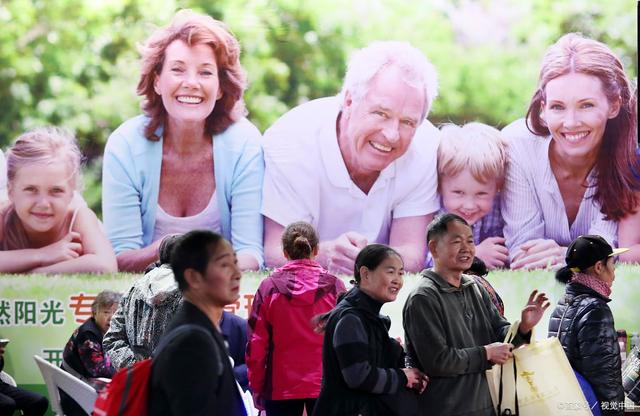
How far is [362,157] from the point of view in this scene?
23.7ft

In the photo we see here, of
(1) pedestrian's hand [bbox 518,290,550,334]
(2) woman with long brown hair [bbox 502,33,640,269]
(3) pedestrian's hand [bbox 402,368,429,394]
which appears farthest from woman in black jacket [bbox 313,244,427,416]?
(2) woman with long brown hair [bbox 502,33,640,269]

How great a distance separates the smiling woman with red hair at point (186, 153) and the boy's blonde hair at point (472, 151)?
4.31 ft

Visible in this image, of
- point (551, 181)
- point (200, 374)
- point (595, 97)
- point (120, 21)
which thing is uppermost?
point (120, 21)

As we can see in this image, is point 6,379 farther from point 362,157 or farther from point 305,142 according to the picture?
point 362,157

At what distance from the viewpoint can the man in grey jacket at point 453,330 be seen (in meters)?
3.93

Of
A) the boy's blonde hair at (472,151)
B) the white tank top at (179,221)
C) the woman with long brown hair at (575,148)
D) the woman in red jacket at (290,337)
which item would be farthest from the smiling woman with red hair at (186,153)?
the woman in red jacket at (290,337)

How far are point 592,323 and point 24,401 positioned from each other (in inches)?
149

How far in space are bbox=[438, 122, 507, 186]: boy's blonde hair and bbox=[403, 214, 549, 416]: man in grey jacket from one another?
3118 mm

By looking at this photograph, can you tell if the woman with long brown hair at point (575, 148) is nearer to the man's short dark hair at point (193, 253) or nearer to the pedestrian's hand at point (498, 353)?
the pedestrian's hand at point (498, 353)

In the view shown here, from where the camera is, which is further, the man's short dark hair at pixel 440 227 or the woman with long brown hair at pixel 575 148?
the woman with long brown hair at pixel 575 148

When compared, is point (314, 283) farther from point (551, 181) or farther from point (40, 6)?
point (40, 6)

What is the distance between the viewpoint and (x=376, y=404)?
12.5 ft

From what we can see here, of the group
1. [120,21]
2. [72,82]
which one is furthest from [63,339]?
[120,21]

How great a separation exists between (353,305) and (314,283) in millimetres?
1044
